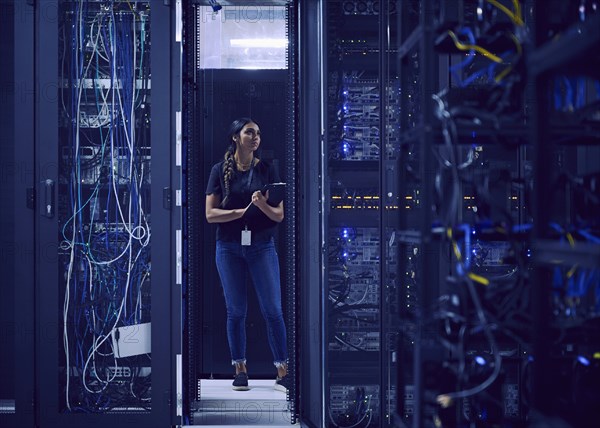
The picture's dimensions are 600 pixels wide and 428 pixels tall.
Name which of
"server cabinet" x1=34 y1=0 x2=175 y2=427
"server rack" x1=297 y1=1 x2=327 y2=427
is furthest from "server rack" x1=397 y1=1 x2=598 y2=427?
"server cabinet" x1=34 y1=0 x2=175 y2=427

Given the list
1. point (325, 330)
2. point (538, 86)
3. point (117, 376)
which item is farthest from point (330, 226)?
point (538, 86)

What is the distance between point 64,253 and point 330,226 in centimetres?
128

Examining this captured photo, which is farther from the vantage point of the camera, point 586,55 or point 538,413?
point 538,413

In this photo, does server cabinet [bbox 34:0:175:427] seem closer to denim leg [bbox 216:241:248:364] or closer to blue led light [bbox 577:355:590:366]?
denim leg [bbox 216:241:248:364]

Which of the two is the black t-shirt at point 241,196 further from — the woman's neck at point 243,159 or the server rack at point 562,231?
the server rack at point 562,231

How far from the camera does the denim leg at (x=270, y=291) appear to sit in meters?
3.59

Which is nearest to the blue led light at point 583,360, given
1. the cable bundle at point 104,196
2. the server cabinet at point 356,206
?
the server cabinet at point 356,206

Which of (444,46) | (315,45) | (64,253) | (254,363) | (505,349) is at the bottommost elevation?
(254,363)

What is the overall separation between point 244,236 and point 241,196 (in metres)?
0.24

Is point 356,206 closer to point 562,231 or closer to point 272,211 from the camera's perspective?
point 272,211

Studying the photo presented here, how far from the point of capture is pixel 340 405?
2895 mm

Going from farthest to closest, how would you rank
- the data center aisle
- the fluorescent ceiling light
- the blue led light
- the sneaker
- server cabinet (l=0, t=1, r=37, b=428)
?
1. the fluorescent ceiling light
2. the sneaker
3. the data center aisle
4. server cabinet (l=0, t=1, r=37, b=428)
5. the blue led light

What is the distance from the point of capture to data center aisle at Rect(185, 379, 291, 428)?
130 inches

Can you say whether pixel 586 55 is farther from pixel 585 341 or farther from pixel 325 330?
pixel 325 330
